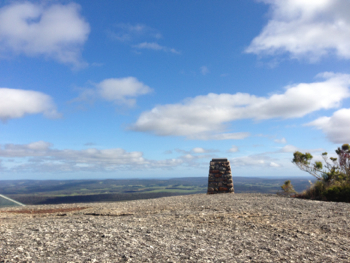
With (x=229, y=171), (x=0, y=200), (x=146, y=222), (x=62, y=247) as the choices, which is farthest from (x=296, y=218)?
(x=0, y=200)

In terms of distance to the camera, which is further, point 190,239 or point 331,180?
point 331,180

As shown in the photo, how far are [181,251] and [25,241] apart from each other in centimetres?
360

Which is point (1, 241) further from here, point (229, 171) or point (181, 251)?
point (229, 171)

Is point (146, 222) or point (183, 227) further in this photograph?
point (146, 222)

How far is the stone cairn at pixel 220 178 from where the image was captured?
57.2 ft

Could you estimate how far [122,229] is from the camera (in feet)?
22.4

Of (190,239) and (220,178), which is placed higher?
(220,178)

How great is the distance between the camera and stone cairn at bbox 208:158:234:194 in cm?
1742

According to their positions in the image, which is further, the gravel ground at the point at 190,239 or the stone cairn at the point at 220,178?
the stone cairn at the point at 220,178

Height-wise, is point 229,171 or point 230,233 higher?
point 229,171

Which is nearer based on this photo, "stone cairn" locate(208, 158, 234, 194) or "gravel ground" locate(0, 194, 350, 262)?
"gravel ground" locate(0, 194, 350, 262)

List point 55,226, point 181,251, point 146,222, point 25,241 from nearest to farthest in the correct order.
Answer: point 181,251 → point 25,241 → point 55,226 → point 146,222

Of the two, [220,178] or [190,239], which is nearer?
[190,239]

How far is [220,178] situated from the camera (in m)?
17.6
